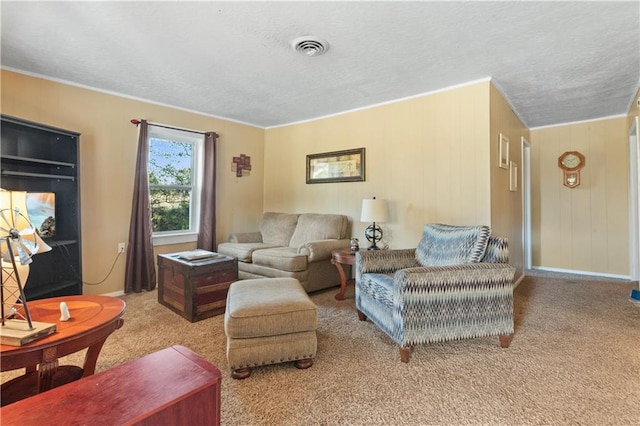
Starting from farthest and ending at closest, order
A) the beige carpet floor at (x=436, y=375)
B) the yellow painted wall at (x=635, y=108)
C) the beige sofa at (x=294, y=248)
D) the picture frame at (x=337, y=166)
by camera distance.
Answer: the picture frame at (x=337, y=166) < the beige sofa at (x=294, y=248) < the yellow painted wall at (x=635, y=108) < the beige carpet floor at (x=436, y=375)

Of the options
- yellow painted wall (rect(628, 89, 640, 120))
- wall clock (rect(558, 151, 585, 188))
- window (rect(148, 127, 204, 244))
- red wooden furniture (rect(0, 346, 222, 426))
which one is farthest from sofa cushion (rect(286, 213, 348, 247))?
wall clock (rect(558, 151, 585, 188))

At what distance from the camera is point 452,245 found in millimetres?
2434

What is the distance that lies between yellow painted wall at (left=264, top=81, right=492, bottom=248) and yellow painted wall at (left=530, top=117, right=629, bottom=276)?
2.59 m

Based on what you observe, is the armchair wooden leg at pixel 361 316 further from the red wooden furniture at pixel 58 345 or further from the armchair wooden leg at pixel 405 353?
the red wooden furniture at pixel 58 345

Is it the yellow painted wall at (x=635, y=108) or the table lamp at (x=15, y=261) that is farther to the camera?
the yellow painted wall at (x=635, y=108)

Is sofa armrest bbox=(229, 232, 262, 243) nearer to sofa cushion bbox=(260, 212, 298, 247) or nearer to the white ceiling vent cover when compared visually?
sofa cushion bbox=(260, 212, 298, 247)

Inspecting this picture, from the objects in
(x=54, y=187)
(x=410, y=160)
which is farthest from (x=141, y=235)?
(x=410, y=160)

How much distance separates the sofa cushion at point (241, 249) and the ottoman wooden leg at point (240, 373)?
6.13 feet

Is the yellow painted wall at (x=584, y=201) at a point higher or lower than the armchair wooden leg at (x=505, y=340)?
higher

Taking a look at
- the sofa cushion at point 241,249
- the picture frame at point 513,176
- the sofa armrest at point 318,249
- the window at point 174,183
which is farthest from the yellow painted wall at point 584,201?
the window at point 174,183

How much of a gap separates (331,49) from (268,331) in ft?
7.00

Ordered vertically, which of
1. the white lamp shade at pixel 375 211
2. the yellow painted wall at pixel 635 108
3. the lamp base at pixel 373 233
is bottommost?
the lamp base at pixel 373 233

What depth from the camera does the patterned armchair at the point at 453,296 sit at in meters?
1.99

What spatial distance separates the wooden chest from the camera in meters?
2.68
